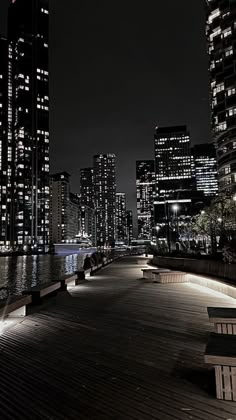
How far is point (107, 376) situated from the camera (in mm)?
4734

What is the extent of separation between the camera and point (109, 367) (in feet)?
16.7

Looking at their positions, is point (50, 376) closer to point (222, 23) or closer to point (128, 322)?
point (128, 322)

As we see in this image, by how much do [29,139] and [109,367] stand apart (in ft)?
580

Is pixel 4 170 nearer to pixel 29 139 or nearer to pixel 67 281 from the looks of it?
pixel 29 139

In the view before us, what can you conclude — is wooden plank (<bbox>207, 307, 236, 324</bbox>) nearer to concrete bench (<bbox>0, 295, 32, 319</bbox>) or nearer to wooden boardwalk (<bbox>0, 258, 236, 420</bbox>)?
wooden boardwalk (<bbox>0, 258, 236, 420</bbox>)

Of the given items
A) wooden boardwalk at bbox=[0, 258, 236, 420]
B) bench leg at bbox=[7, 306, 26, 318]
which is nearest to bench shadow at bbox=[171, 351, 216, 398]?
wooden boardwalk at bbox=[0, 258, 236, 420]

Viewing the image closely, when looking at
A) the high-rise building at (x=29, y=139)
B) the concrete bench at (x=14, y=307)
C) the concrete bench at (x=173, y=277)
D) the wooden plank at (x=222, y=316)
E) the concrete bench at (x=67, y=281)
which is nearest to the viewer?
the wooden plank at (x=222, y=316)

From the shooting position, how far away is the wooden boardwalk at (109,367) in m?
3.78

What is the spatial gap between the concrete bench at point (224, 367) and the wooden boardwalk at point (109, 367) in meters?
0.13

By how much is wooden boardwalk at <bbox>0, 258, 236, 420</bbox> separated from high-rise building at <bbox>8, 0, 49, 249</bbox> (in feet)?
529

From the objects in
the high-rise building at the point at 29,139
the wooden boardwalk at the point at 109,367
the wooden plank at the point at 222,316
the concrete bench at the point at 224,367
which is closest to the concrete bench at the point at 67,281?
the wooden boardwalk at the point at 109,367

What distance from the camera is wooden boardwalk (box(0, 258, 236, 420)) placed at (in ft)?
12.4

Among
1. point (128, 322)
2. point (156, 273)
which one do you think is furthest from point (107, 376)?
point (156, 273)

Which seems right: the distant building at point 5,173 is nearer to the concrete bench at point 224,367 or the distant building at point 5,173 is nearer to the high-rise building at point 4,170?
the high-rise building at point 4,170
